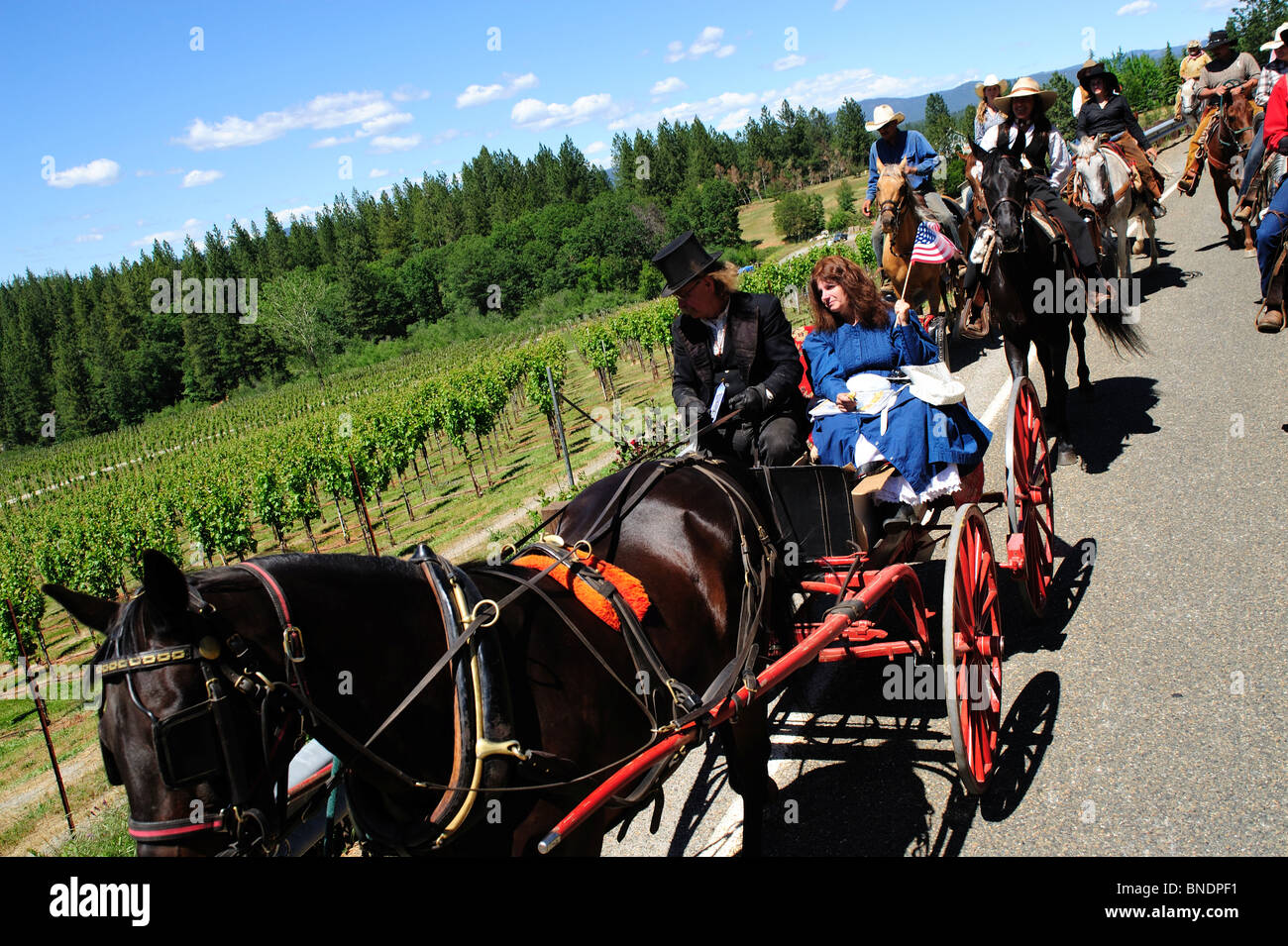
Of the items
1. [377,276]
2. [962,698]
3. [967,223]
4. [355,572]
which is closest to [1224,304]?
[967,223]

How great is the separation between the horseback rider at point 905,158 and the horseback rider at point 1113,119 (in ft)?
13.1

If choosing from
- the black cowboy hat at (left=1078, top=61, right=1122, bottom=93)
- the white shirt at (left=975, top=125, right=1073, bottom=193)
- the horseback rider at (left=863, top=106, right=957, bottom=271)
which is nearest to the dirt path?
the horseback rider at (left=863, top=106, right=957, bottom=271)

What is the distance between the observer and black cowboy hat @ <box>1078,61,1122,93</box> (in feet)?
40.4

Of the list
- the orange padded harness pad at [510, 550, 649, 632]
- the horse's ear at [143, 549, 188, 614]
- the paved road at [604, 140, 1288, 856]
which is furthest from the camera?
the paved road at [604, 140, 1288, 856]

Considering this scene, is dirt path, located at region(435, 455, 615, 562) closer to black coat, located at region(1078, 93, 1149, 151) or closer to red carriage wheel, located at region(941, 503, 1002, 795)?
black coat, located at region(1078, 93, 1149, 151)

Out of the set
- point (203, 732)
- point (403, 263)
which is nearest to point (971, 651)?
point (203, 732)

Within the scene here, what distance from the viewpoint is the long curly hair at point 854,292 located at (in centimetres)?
504

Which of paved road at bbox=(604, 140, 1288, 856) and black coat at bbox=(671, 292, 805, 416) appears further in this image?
black coat at bbox=(671, 292, 805, 416)

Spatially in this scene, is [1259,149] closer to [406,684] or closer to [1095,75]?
[1095,75]

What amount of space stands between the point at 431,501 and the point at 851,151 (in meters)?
91.2

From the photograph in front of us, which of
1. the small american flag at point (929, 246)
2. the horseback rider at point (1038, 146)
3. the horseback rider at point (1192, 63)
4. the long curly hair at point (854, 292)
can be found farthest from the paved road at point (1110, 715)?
the horseback rider at point (1192, 63)

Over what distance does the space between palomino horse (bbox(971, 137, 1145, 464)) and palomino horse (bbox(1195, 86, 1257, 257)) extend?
8.08 m

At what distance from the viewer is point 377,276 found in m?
95.4

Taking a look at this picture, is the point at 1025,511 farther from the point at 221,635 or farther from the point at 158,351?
the point at 158,351
